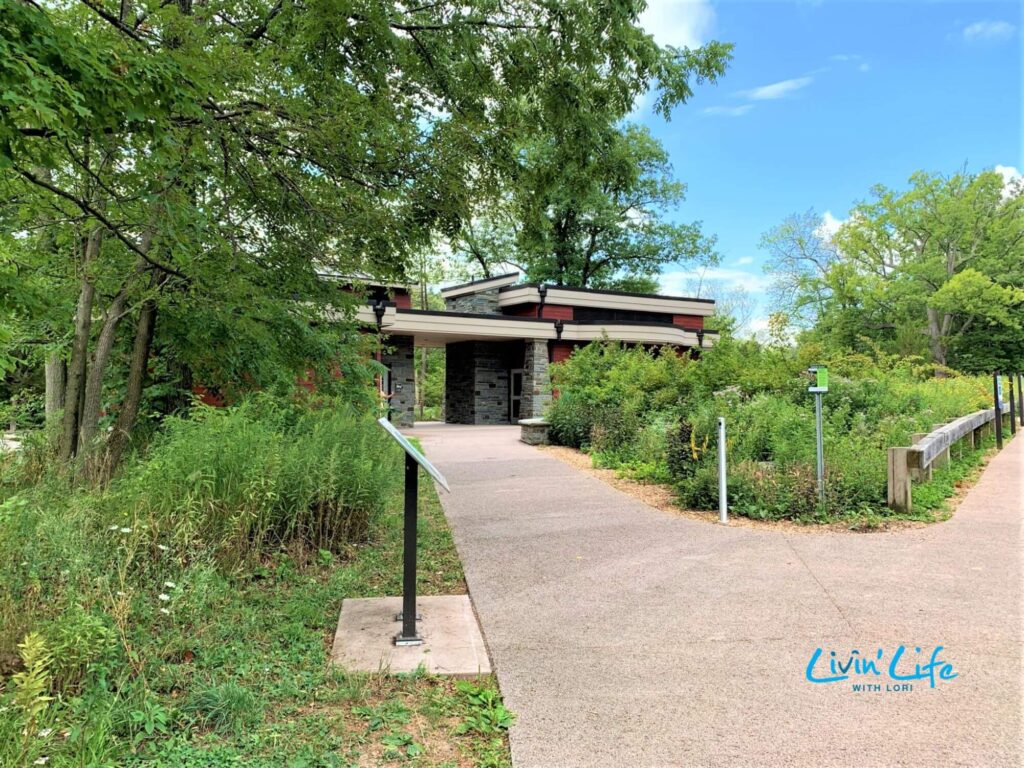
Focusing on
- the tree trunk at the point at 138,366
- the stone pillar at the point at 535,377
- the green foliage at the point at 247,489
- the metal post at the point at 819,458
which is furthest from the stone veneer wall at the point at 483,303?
the green foliage at the point at 247,489

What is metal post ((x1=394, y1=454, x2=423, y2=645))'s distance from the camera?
130 inches

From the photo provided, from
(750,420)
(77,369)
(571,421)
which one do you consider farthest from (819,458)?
(77,369)

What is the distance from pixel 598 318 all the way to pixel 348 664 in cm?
2235

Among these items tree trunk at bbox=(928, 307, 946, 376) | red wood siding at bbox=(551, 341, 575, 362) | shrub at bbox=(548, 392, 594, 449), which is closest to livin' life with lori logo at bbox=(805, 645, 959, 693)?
shrub at bbox=(548, 392, 594, 449)

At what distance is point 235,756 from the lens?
87.3 inches

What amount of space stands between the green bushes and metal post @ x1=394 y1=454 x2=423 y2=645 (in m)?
4.04

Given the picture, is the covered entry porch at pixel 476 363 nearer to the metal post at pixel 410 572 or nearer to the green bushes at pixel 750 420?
the green bushes at pixel 750 420

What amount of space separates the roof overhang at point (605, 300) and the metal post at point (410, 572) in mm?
19902

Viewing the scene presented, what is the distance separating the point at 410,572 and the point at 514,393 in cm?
1987

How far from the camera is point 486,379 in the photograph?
2295 cm

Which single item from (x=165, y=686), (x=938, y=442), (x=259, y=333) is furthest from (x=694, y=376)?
(x=165, y=686)

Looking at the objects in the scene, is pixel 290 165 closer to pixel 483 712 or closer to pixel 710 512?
pixel 483 712

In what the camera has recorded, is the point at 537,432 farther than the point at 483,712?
Yes

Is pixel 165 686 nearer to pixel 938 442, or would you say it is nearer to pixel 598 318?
pixel 938 442
